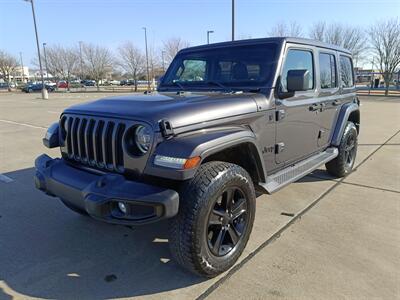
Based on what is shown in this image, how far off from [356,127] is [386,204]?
73.9 inches

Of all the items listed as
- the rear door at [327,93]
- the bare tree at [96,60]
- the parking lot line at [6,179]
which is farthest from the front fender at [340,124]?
the bare tree at [96,60]

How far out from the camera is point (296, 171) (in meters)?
3.86

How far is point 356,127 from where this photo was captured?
18.8 feet

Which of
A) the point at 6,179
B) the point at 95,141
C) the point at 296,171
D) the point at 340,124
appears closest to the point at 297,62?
the point at 296,171

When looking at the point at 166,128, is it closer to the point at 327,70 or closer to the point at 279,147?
the point at 279,147

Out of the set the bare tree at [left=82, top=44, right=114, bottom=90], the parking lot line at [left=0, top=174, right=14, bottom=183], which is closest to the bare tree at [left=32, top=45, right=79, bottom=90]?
the bare tree at [left=82, top=44, right=114, bottom=90]

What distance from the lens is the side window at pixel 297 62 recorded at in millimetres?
3512

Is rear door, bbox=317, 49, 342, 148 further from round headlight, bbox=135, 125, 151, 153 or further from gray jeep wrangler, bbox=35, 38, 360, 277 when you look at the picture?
round headlight, bbox=135, 125, 151, 153

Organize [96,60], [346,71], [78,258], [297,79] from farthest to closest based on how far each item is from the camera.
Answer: [96,60], [346,71], [297,79], [78,258]

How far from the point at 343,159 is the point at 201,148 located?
351cm

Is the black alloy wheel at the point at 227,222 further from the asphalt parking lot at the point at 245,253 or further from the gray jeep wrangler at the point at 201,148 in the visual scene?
the asphalt parking lot at the point at 245,253

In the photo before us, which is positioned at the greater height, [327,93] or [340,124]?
[327,93]

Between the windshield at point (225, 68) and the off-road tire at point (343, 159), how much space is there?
2188 millimetres

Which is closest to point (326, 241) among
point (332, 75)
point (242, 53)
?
point (242, 53)
